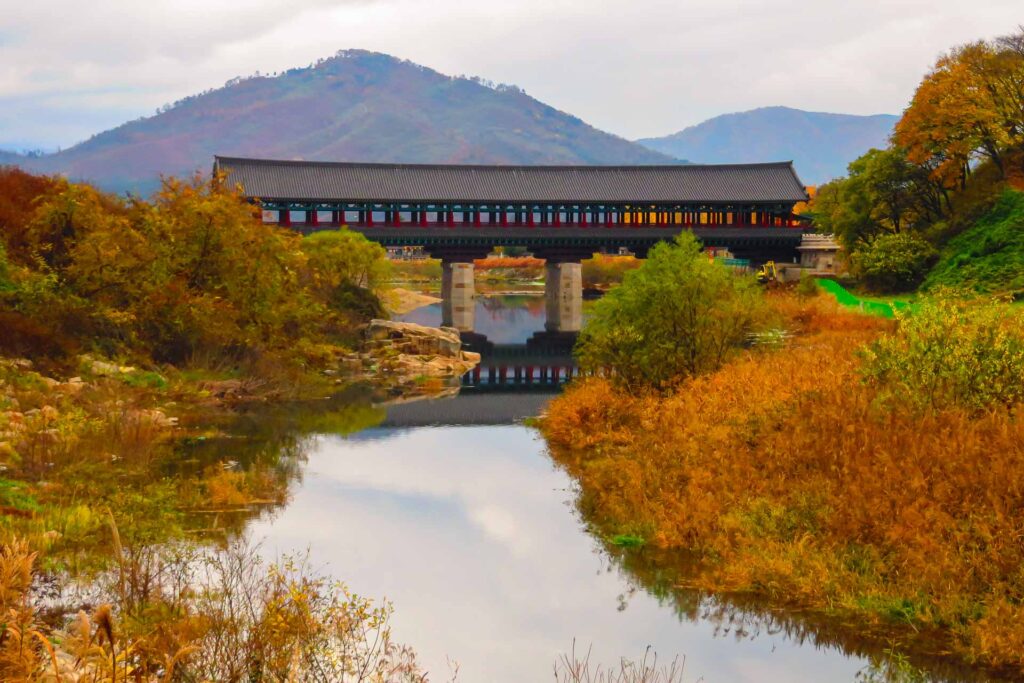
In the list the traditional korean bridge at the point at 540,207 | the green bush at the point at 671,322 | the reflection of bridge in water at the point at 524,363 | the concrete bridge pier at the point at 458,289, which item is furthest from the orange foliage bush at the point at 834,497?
the concrete bridge pier at the point at 458,289

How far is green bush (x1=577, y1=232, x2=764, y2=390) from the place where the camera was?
27953 mm

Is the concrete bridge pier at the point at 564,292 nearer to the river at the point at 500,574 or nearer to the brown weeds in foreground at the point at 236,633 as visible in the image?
the river at the point at 500,574

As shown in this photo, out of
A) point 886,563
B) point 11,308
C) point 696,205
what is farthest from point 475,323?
point 886,563

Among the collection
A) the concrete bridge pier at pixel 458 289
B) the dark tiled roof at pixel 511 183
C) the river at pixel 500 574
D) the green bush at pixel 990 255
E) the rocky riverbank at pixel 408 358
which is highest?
the dark tiled roof at pixel 511 183

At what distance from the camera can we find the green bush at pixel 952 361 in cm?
1878

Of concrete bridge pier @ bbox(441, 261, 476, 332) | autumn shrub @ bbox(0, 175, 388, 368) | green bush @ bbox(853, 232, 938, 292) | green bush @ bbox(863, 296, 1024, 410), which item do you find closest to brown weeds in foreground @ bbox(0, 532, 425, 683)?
green bush @ bbox(863, 296, 1024, 410)

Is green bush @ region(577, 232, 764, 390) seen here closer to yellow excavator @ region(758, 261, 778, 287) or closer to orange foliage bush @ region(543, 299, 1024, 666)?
orange foliage bush @ region(543, 299, 1024, 666)

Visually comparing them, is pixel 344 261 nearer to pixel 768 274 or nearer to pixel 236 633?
pixel 768 274

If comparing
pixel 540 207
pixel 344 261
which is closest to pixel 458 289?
pixel 540 207

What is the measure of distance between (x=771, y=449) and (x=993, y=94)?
3752 centimetres

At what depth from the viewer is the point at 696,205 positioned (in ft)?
243

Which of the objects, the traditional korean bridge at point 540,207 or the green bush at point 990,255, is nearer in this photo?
the green bush at point 990,255

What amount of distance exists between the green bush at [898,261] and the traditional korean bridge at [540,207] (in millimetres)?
22124

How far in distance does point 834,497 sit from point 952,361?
3.84m
